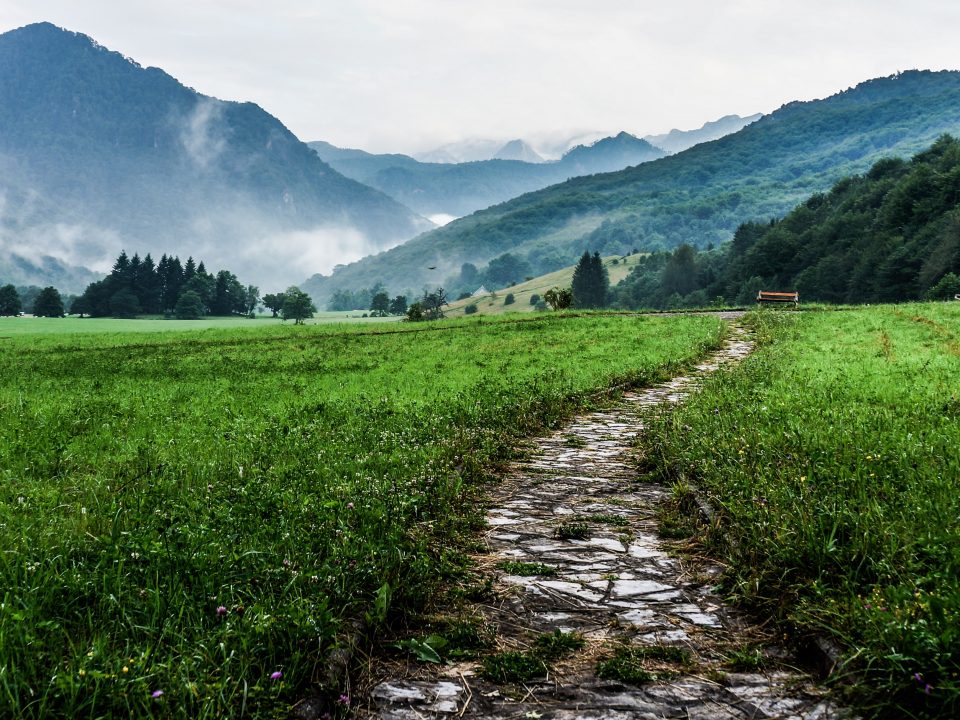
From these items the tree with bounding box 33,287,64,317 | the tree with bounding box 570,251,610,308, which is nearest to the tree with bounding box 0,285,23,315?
the tree with bounding box 33,287,64,317

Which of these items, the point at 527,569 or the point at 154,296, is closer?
the point at 527,569

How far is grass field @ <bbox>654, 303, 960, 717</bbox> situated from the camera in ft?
12.8

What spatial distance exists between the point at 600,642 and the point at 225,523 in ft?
11.7

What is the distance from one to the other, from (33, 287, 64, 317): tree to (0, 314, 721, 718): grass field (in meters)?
125

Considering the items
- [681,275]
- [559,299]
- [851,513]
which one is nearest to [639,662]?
[851,513]

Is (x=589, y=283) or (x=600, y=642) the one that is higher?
(x=589, y=283)

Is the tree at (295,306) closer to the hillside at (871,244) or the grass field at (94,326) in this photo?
the grass field at (94,326)

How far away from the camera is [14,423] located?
41.4 ft

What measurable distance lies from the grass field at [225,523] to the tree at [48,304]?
4931 inches

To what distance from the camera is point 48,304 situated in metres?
123

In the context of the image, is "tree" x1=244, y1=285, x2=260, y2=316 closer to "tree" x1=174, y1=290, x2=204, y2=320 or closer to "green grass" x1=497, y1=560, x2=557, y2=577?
"tree" x1=174, y1=290, x2=204, y2=320

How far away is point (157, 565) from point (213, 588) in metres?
0.61

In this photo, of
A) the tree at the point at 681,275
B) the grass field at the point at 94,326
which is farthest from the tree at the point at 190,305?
the tree at the point at 681,275

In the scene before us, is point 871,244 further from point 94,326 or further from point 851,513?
point 94,326
